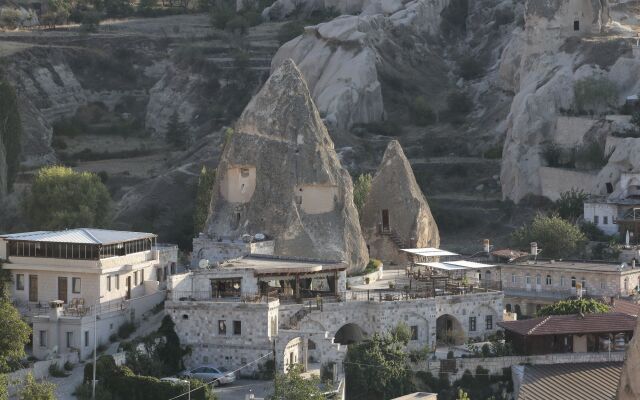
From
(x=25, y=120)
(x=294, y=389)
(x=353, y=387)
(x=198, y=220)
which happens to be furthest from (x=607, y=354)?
(x=25, y=120)

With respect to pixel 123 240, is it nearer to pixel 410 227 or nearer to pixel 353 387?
pixel 353 387

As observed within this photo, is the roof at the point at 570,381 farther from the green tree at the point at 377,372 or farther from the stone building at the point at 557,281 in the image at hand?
the stone building at the point at 557,281

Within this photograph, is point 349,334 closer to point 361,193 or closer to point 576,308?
point 576,308

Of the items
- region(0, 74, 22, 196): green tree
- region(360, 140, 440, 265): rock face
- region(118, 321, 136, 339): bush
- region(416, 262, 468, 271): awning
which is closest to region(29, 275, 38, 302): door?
region(118, 321, 136, 339): bush

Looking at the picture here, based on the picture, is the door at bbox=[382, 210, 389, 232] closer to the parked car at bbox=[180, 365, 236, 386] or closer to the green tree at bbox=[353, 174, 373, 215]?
the green tree at bbox=[353, 174, 373, 215]

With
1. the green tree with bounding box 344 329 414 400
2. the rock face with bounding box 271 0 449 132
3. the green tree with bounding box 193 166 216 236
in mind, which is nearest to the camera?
the green tree with bounding box 344 329 414 400

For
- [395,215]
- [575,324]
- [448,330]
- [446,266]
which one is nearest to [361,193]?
[395,215]
